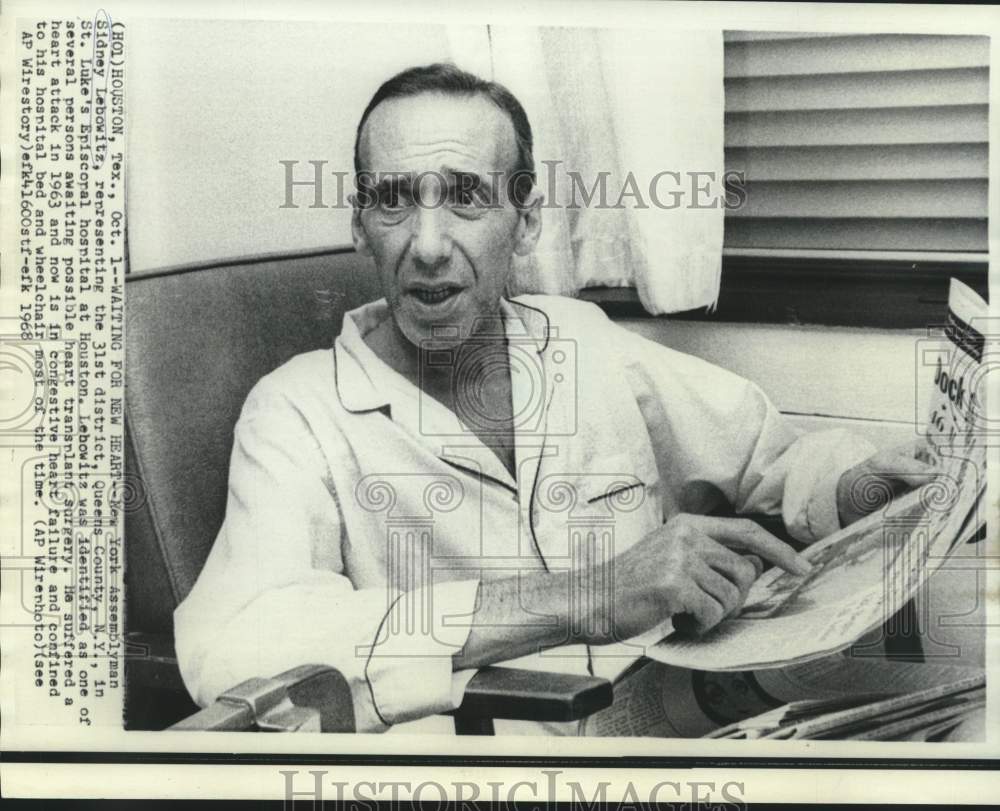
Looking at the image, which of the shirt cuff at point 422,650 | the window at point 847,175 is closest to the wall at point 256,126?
the window at point 847,175

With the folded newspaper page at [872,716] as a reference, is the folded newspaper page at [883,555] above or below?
above

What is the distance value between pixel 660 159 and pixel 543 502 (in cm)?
55

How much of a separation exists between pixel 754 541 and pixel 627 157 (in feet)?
2.01

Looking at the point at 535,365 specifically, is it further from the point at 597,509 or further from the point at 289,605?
the point at 289,605

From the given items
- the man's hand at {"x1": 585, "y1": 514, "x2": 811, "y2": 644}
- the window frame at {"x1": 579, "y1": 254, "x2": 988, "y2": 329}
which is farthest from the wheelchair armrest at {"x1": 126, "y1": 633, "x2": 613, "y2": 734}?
the window frame at {"x1": 579, "y1": 254, "x2": 988, "y2": 329}

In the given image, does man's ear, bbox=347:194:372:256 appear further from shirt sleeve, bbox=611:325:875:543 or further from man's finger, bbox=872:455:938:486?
man's finger, bbox=872:455:938:486

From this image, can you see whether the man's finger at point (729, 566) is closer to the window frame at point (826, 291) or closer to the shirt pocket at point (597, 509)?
the shirt pocket at point (597, 509)

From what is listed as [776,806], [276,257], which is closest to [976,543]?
[776,806]

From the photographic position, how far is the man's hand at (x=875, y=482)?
5.73 ft

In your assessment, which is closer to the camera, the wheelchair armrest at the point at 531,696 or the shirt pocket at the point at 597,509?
the wheelchair armrest at the point at 531,696

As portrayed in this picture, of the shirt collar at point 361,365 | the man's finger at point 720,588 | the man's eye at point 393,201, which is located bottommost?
the man's finger at point 720,588

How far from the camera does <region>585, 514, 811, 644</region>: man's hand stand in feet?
5.60

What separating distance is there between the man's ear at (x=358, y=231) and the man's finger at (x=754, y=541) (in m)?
0.65

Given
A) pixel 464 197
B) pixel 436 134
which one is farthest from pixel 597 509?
pixel 436 134
